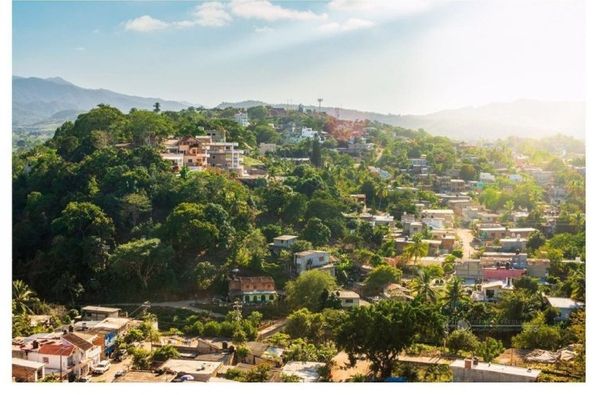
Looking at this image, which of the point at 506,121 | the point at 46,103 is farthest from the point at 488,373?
the point at 46,103

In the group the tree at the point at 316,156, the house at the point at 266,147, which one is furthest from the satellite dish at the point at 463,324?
the house at the point at 266,147

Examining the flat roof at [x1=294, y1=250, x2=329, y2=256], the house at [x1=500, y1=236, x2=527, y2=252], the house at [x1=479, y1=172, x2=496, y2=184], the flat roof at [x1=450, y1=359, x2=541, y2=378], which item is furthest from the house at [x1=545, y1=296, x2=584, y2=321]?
the house at [x1=479, y1=172, x2=496, y2=184]

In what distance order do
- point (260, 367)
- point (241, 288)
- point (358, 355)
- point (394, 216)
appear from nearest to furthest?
point (260, 367)
point (358, 355)
point (241, 288)
point (394, 216)

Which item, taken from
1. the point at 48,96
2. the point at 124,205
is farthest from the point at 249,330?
the point at 48,96

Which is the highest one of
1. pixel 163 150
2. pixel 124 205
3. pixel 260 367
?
pixel 163 150

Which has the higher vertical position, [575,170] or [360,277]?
[575,170]

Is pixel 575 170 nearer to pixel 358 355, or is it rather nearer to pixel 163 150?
pixel 163 150
